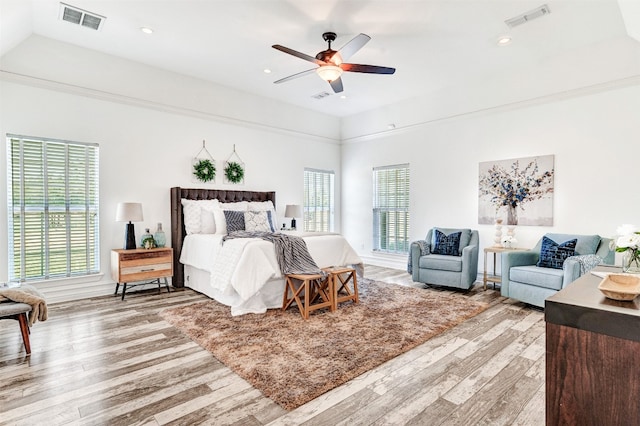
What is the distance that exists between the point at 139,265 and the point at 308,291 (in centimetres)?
243

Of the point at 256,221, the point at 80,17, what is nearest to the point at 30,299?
the point at 256,221

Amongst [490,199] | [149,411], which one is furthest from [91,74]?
[490,199]

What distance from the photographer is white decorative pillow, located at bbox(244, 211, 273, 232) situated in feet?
16.8

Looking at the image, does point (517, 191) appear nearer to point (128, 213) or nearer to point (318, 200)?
point (318, 200)

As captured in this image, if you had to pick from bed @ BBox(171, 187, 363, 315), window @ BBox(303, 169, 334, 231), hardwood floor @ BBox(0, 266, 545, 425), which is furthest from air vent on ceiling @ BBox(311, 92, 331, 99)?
hardwood floor @ BBox(0, 266, 545, 425)

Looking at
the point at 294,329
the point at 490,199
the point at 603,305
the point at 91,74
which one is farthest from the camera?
the point at 490,199

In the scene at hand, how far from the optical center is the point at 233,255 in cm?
397

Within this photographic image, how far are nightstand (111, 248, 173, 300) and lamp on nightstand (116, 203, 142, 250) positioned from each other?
0.46 ft

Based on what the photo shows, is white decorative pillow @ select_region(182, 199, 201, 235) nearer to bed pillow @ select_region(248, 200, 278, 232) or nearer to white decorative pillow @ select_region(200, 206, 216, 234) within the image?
white decorative pillow @ select_region(200, 206, 216, 234)

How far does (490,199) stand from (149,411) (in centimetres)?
518

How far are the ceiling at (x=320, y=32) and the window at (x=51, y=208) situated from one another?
51.9 inches

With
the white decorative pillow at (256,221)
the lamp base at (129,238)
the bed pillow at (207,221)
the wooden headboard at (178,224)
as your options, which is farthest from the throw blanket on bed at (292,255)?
the lamp base at (129,238)

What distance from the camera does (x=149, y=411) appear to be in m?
2.05

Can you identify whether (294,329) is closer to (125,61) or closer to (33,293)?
(33,293)
